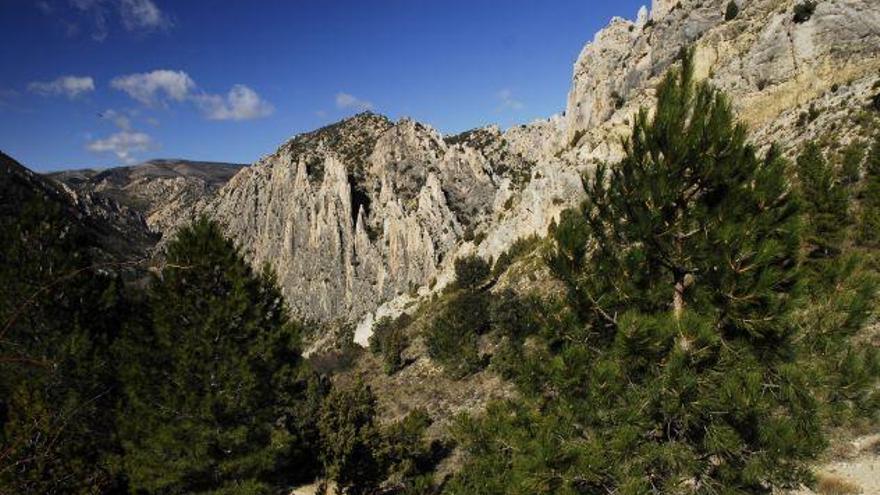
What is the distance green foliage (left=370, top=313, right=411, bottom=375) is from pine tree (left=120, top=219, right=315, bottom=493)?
3245cm

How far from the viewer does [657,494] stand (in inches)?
284

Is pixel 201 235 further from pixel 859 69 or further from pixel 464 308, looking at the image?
pixel 859 69

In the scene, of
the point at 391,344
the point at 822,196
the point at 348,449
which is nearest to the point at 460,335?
the point at 391,344

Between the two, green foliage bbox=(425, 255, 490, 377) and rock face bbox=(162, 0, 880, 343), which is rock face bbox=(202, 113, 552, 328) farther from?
green foliage bbox=(425, 255, 490, 377)

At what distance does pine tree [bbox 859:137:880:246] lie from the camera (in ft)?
63.3

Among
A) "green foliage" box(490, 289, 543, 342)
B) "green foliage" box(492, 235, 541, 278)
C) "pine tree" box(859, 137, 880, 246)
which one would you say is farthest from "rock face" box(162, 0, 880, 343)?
"green foliage" box(490, 289, 543, 342)

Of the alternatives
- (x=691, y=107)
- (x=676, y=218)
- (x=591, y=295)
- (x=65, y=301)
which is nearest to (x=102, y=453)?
(x=65, y=301)

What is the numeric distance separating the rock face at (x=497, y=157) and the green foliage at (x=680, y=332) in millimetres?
5142

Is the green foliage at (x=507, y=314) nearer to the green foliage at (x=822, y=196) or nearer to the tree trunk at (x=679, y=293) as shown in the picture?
the green foliage at (x=822, y=196)

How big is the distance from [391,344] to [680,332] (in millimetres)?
44440

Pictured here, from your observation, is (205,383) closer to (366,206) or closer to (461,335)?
(461,335)

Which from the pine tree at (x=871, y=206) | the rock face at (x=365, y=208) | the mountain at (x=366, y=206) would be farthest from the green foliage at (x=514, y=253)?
the rock face at (x=365, y=208)

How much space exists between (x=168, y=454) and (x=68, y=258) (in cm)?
871

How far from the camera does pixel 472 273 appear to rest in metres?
68.3
